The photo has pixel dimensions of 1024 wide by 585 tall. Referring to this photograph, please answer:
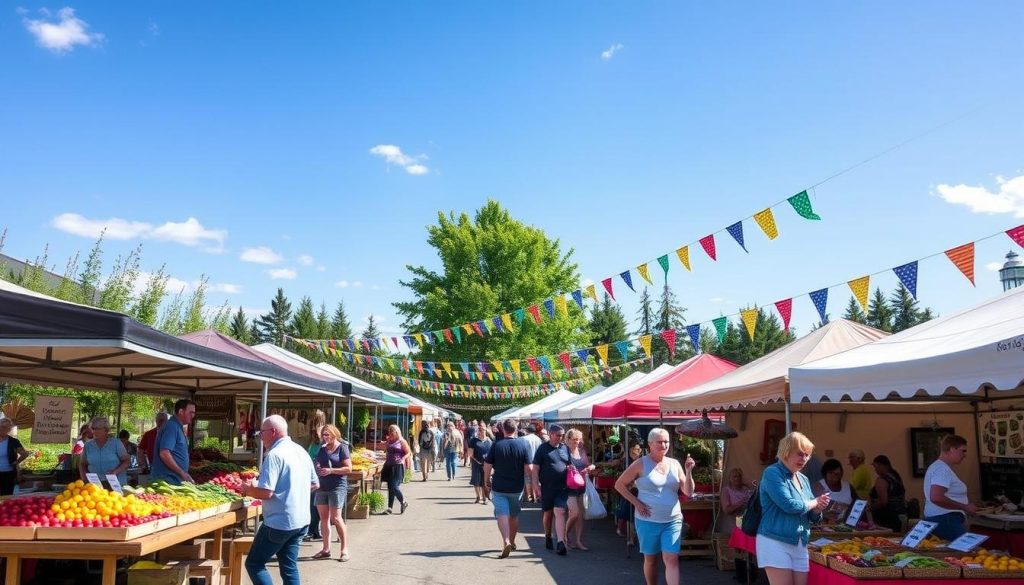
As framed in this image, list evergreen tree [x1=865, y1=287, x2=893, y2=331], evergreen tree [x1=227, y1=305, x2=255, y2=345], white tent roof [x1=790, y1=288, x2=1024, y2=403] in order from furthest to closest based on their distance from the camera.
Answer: evergreen tree [x1=227, y1=305, x2=255, y2=345] < evergreen tree [x1=865, y1=287, x2=893, y2=331] < white tent roof [x1=790, y1=288, x2=1024, y2=403]

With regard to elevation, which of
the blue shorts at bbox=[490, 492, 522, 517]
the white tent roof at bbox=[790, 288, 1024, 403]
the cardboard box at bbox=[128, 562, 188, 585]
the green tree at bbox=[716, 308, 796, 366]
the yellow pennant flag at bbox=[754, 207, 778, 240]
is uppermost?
the green tree at bbox=[716, 308, 796, 366]

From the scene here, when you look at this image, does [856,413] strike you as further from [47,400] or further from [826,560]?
[47,400]

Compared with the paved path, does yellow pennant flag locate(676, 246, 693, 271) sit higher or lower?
higher

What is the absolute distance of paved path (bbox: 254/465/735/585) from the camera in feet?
29.0

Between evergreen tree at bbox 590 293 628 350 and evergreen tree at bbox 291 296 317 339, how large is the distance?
1258 inches

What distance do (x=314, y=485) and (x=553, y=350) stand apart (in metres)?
36.8

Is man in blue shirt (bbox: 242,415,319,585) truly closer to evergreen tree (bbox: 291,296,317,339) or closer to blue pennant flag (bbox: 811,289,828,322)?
blue pennant flag (bbox: 811,289,828,322)

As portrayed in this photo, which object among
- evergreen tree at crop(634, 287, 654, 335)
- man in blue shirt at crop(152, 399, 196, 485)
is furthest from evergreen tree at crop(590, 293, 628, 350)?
man in blue shirt at crop(152, 399, 196, 485)

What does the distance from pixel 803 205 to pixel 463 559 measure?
6173 millimetres

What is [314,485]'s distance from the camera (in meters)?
7.80

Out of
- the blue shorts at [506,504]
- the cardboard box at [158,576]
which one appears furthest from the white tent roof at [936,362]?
the cardboard box at [158,576]

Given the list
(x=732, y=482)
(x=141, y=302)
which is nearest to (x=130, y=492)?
(x=732, y=482)

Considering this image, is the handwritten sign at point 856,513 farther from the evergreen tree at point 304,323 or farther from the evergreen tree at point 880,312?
the evergreen tree at point 304,323

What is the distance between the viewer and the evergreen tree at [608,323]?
76.9 metres
